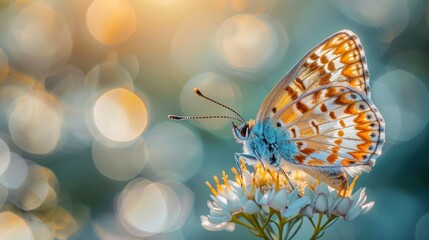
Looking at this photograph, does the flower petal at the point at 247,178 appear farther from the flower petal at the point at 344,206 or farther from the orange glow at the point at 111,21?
the orange glow at the point at 111,21

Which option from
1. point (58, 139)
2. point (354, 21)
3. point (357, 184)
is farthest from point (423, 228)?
point (58, 139)

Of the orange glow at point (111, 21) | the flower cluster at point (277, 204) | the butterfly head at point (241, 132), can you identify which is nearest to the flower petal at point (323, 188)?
the flower cluster at point (277, 204)

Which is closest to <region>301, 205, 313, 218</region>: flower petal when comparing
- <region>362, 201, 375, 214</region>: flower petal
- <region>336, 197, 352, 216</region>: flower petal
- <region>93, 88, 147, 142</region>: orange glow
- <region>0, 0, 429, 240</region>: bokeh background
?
<region>336, 197, 352, 216</region>: flower petal

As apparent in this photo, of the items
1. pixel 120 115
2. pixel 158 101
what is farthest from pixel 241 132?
pixel 120 115

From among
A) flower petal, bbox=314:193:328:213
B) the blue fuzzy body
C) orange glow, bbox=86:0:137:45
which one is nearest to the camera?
flower petal, bbox=314:193:328:213

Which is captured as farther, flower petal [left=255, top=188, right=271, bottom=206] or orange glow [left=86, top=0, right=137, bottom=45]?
orange glow [left=86, top=0, right=137, bottom=45]

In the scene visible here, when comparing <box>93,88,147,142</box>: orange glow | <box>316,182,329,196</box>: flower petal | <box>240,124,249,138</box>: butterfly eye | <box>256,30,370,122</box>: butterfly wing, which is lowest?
<box>93,88,147,142</box>: orange glow

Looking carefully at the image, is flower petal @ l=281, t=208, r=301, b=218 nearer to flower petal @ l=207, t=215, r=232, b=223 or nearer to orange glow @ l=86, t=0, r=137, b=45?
flower petal @ l=207, t=215, r=232, b=223
